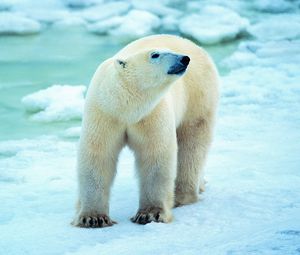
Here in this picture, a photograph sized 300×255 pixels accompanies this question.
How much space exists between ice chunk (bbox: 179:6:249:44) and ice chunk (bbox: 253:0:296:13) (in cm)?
88

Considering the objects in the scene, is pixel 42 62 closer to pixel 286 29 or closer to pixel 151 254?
pixel 286 29

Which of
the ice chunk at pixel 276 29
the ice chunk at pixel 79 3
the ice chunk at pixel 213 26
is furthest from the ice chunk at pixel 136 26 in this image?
the ice chunk at pixel 276 29

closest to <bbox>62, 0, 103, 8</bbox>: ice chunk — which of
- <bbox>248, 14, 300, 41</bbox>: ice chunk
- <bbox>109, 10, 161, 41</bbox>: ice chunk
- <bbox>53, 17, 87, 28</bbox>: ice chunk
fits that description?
<bbox>53, 17, 87, 28</bbox>: ice chunk

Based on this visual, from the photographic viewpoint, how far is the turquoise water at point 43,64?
669cm

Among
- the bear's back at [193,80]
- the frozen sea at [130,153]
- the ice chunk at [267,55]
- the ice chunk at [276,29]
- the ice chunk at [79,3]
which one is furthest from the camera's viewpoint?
the ice chunk at [79,3]

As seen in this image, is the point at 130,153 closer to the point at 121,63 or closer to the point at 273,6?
the point at 121,63

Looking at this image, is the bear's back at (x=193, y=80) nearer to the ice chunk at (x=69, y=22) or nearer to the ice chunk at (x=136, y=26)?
the ice chunk at (x=136, y=26)

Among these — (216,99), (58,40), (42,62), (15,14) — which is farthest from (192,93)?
(15,14)

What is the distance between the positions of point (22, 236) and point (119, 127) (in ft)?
2.33

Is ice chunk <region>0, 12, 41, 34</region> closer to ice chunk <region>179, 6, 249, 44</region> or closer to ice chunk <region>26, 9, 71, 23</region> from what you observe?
ice chunk <region>26, 9, 71, 23</region>

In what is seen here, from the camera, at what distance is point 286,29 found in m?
10.6

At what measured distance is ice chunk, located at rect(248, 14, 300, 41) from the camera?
33.7 feet

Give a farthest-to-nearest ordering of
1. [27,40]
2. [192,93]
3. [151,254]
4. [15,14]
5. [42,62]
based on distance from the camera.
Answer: [15,14], [27,40], [42,62], [192,93], [151,254]

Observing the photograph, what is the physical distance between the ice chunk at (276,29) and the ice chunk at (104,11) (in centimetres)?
228
